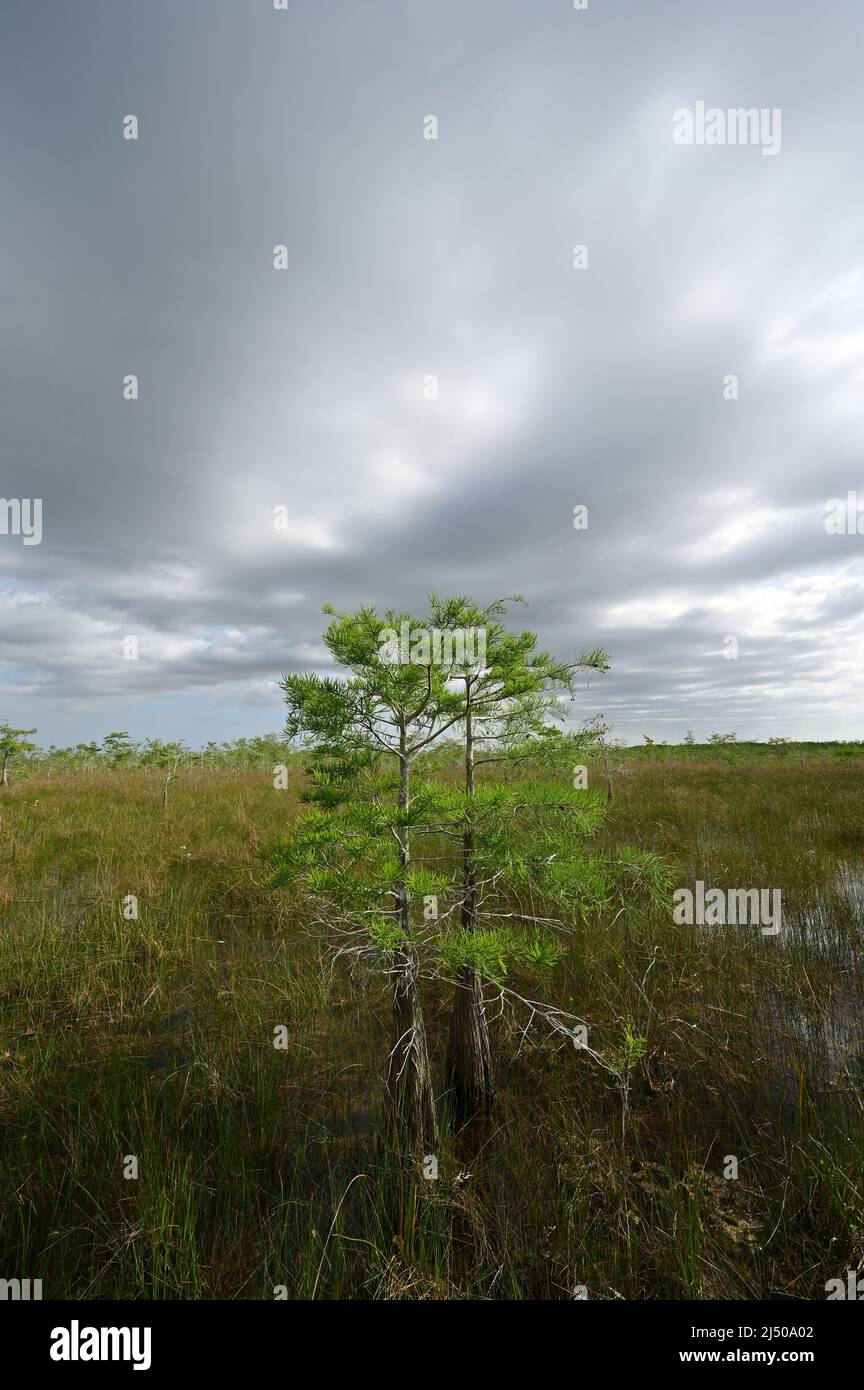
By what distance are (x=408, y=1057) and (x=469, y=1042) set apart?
0.78 m

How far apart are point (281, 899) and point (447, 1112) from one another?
4723mm

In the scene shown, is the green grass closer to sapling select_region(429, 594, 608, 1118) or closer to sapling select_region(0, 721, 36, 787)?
sapling select_region(429, 594, 608, 1118)

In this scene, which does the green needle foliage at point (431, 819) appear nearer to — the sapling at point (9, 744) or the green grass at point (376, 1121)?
the green grass at point (376, 1121)

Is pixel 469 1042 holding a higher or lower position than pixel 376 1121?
higher

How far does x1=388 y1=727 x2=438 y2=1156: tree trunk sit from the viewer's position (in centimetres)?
349

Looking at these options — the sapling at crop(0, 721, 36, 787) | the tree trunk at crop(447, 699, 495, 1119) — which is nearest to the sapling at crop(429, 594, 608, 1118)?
the tree trunk at crop(447, 699, 495, 1119)

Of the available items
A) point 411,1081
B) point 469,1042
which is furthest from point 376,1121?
point 469,1042

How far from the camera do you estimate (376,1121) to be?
399 centimetres

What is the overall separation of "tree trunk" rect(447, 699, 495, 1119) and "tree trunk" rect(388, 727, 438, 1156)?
536 mm

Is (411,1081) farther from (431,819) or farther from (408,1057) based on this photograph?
(431,819)

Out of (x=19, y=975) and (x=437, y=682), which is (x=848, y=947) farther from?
(x=19, y=975)

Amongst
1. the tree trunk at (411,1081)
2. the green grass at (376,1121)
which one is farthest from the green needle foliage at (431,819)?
the green grass at (376,1121)
